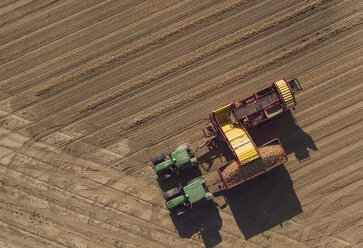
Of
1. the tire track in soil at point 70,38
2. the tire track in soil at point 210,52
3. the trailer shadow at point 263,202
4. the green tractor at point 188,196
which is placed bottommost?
the trailer shadow at point 263,202

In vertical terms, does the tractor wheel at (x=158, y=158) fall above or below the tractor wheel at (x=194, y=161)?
above

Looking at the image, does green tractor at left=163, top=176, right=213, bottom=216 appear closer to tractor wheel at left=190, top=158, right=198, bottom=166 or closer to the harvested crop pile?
tractor wheel at left=190, top=158, right=198, bottom=166

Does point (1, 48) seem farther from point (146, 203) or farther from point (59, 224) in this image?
point (146, 203)

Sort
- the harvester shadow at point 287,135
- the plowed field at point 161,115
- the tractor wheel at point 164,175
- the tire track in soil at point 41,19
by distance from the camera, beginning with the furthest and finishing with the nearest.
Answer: the tire track in soil at point 41,19 → the harvester shadow at point 287,135 → the plowed field at point 161,115 → the tractor wheel at point 164,175

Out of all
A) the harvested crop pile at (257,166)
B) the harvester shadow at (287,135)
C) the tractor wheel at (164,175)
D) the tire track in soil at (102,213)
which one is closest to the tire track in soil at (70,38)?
the tire track in soil at (102,213)

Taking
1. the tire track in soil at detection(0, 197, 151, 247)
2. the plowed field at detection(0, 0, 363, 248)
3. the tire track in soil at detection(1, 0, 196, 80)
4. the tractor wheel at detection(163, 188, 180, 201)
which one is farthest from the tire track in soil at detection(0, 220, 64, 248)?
the tire track in soil at detection(1, 0, 196, 80)

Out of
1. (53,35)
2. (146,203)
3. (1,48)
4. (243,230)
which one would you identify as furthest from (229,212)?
(1,48)

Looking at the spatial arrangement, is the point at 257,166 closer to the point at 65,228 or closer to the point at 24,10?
the point at 65,228

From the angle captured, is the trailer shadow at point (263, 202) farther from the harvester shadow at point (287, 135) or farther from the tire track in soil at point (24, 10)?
the tire track in soil at point (24, 10)
